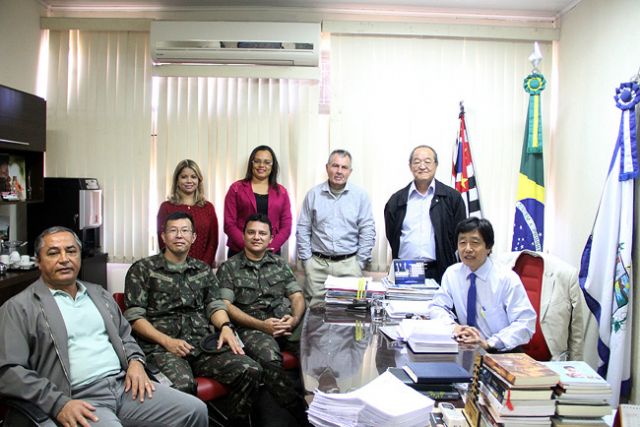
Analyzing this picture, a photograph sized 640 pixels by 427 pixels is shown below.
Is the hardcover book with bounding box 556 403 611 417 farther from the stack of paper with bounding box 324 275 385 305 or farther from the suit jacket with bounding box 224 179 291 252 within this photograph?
the suit jacket with bounding box 224 179 291 252

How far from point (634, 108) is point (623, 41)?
60 centimetres

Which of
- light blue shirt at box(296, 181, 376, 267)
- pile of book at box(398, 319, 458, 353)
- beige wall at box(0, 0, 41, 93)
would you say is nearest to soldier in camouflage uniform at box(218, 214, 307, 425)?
light blue shirt at box(296, 181, 376, 267)

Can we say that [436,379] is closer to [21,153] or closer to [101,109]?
[21,153]

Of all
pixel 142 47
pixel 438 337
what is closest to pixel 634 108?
pixel 438 337

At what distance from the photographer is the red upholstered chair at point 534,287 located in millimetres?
2367

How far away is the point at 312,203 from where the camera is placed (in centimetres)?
340

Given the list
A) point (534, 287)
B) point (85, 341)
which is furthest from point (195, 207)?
point (534, 287)

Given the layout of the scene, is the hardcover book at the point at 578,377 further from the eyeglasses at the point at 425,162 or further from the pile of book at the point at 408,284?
the eyeglasses at the point at 425,162

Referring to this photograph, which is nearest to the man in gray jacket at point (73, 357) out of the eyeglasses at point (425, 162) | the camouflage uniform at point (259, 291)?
the camouflage uniform at point (259, 291)

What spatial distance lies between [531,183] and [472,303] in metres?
1.62

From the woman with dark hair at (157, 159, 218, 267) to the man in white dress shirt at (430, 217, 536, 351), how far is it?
6.01 ft

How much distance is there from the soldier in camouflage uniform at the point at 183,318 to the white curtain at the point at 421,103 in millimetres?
1649

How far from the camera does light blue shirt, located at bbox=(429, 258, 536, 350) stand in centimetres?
204

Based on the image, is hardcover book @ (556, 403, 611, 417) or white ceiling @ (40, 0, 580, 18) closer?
hardcover book @ (556, 403, 611, 417)
